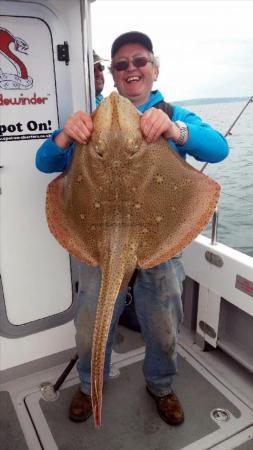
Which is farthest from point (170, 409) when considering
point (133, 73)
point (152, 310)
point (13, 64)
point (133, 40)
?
point (13, 64)

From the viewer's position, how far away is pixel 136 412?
2658mm

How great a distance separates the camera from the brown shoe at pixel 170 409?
2.55 meters

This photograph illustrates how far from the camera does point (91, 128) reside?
1.71 metres

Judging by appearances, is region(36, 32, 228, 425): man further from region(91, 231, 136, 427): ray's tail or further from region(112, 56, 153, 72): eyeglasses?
region(91, 231, 136, 427): ray's tail

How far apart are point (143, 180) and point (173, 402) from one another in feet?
5.66

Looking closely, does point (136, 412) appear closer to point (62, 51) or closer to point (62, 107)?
point (62, 107)

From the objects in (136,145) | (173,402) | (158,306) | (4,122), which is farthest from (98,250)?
(173,402)

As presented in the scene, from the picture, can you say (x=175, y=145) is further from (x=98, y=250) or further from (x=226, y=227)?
(x=226, y=227)

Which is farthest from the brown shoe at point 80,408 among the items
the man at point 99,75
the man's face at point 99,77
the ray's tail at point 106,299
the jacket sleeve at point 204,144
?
the man's face at point 99,77

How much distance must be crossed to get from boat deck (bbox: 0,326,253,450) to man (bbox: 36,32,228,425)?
0.12 meters

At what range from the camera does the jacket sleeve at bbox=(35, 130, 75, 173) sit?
2.07 metres

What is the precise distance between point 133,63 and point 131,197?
0.93m

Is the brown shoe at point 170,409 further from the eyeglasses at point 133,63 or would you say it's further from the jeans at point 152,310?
the eyeglasses at point 133,63

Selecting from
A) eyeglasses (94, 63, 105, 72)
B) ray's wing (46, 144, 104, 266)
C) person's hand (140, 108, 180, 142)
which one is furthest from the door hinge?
eyeglasses (94, 63, 105, 72)
